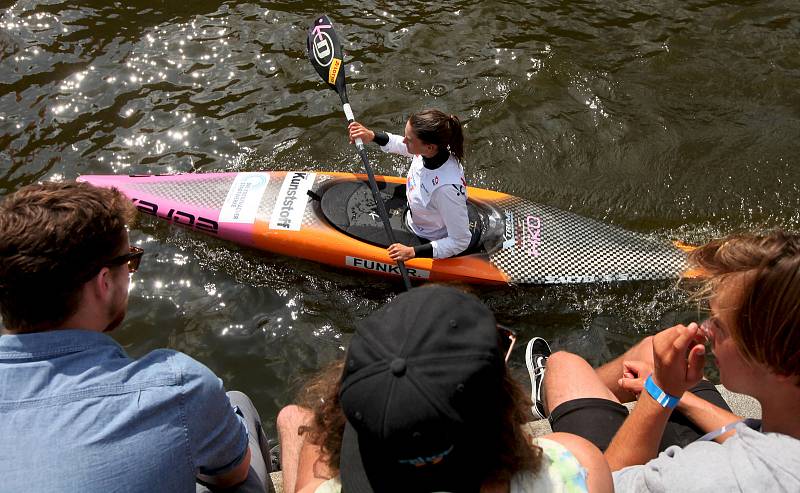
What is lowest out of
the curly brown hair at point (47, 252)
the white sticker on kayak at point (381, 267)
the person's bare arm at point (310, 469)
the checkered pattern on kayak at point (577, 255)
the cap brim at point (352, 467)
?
the white sticker on kayak at point (381, 267)

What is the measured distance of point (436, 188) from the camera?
3.96 meters

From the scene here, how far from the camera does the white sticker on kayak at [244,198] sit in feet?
15.3

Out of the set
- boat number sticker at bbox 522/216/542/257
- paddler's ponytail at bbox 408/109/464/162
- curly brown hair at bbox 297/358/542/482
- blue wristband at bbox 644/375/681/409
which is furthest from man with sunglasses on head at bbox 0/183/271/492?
boat number sticker at bbox 522/216/542/257

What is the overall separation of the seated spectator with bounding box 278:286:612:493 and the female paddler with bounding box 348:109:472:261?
8.17 feet

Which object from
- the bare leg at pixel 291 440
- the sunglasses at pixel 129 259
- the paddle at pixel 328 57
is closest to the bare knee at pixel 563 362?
the bare leg at pixel 291 440

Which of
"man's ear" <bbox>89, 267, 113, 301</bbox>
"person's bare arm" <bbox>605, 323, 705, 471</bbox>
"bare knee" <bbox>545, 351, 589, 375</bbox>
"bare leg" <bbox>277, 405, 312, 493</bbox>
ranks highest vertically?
"man's ear" <bbox>89, 267, 113, 301</bbox>

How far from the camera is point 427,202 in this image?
4.12 metres

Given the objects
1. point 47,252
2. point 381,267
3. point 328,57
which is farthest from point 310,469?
point 328,57

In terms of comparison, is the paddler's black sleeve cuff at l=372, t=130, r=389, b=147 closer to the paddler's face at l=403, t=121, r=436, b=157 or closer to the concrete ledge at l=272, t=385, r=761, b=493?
the paddler's face at l=403, t=121, r=436, b=157

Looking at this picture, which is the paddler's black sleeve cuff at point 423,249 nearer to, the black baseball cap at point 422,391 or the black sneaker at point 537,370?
the black sneaker at point 537,370

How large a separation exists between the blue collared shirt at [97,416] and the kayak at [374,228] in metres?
2.71

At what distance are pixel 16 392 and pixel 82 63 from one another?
17.7 feet

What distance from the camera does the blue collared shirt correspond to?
153cm

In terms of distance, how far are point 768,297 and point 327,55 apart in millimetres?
4488
